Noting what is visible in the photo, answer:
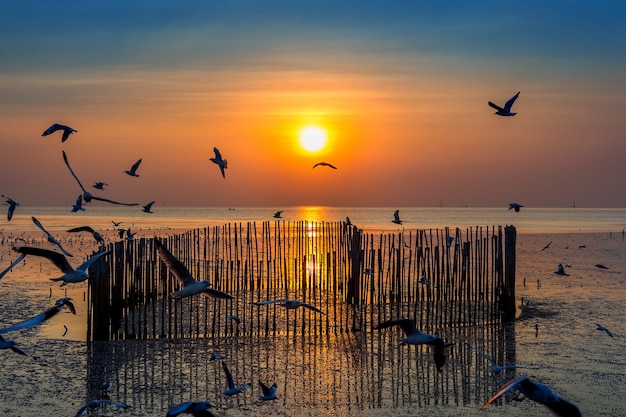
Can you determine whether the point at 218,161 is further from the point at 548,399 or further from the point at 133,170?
the point at 548,399

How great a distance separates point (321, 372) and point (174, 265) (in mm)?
4862

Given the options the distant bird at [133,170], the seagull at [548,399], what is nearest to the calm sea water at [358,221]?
the distant bird at [133,170]

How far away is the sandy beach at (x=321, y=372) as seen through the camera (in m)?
12.7

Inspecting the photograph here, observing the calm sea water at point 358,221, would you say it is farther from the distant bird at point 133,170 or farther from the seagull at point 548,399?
the seagull at point 548,399

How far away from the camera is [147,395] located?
519 inches

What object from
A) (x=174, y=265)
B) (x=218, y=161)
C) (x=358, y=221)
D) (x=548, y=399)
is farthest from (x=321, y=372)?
(x=358, y=221)

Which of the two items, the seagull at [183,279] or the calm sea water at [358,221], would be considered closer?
the seagull at [183,279]

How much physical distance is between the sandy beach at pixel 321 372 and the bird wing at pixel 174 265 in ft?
7.77

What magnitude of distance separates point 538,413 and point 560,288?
1676cm

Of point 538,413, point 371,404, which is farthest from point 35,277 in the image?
point 538,413

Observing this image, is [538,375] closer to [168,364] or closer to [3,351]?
[168,364]

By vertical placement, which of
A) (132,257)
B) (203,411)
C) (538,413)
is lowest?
(538,413)

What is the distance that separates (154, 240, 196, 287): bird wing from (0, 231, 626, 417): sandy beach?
2368mm

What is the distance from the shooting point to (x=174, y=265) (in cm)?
1109
